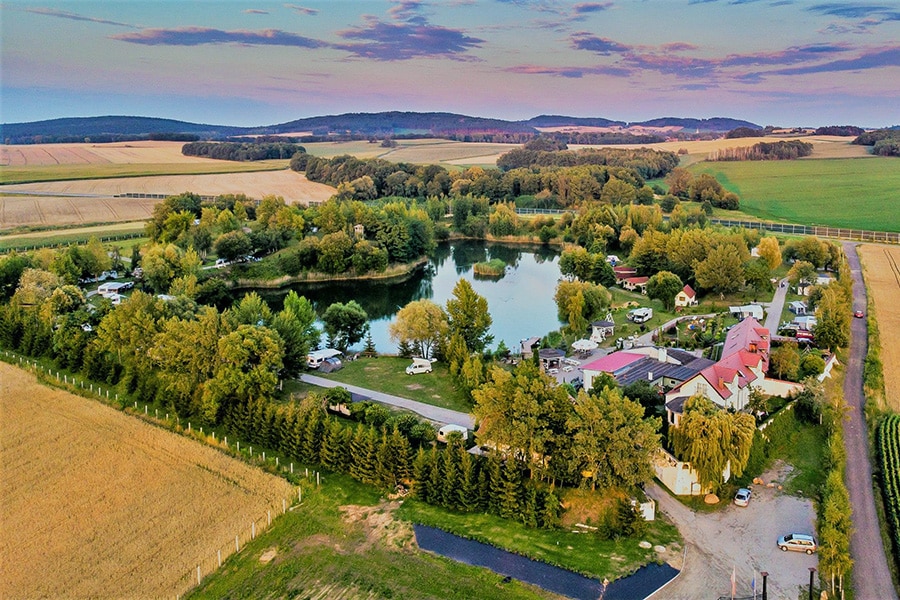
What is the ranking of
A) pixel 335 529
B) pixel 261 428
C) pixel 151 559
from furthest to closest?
pixel 261 428 < pixel 335 529 < pixel 151 559

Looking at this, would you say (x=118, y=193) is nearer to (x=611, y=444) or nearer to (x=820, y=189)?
(x=820, y=189)

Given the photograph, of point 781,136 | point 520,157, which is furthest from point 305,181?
point 781,136

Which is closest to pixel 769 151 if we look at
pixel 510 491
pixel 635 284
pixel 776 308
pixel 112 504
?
pixel 635 284

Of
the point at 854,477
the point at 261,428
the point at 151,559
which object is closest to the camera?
the point at 151,559

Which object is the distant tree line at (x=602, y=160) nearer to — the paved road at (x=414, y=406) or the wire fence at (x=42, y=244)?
the wire fence at (x=42, y=244)

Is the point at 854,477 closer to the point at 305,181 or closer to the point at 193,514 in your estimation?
the point at 193,514

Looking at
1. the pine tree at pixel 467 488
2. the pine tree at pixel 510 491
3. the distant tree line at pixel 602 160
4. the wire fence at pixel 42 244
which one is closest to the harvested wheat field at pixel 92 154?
the wire fence at pixel 42 244

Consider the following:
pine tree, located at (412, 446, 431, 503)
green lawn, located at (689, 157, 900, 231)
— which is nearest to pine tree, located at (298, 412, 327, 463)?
pine tree, located at (412, 446, 431, 503)

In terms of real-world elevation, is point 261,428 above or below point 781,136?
below
